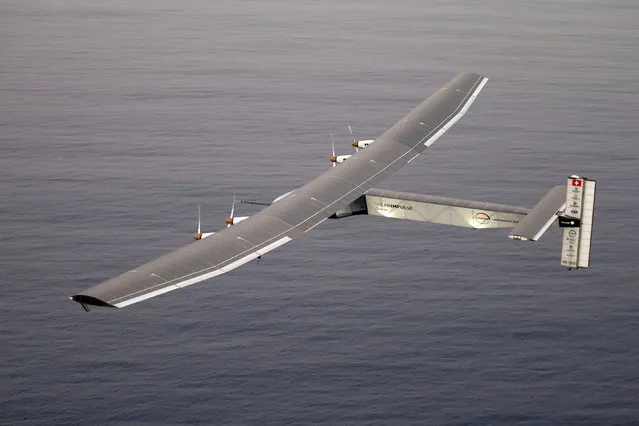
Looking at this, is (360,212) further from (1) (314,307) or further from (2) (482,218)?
(2) (482,218)

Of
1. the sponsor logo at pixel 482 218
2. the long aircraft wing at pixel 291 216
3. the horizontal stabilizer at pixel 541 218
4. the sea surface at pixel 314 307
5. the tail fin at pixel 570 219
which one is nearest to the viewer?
the long aircraft wing at pixel 291 216

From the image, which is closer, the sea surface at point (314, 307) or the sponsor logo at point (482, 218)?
the sea surface at point (314, 307)

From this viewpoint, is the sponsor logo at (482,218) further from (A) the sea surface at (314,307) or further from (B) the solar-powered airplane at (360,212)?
(A) the sea surface at (314,307)

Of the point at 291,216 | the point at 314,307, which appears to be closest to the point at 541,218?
the point at 291,216

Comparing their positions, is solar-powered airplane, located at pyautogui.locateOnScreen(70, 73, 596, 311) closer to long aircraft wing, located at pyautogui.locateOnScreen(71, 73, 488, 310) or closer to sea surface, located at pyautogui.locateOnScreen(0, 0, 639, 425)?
long aircraft wing, located at pyautogui.locateOnScreen(71, 73, 488, 310)

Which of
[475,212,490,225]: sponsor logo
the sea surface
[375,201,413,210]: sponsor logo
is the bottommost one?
the sea surface

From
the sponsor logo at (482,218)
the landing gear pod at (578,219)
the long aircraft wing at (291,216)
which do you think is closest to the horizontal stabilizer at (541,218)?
the landing gear pod at (578,219)

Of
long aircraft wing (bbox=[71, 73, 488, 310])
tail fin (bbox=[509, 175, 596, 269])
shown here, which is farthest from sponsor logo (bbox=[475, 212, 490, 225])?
A: long aircraft wing (bbox=[71, 73, 488, 310])
